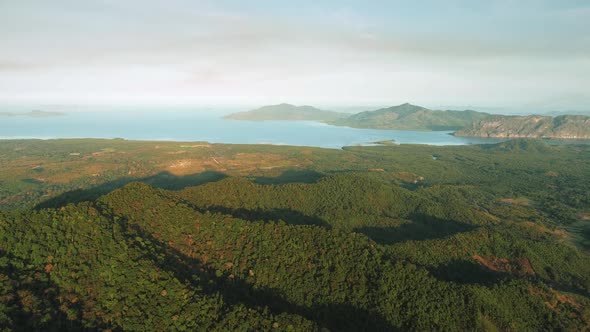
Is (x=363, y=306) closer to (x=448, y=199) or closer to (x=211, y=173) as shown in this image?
(x=448, y=199)

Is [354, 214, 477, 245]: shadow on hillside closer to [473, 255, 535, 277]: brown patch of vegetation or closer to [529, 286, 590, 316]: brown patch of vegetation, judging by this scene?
[473, 255, 535, 277]: brown patch of vegetation

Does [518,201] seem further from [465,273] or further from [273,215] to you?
[273,215]

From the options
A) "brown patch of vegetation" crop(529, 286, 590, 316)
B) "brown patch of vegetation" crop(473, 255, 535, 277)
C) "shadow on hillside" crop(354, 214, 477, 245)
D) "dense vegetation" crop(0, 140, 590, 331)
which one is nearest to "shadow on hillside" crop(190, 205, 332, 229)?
"dense vegetation" crop(0, 140, 590, 331)

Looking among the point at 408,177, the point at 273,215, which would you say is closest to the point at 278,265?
the point at 273,215

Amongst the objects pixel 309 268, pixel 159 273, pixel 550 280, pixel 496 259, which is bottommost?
pixel 550 280

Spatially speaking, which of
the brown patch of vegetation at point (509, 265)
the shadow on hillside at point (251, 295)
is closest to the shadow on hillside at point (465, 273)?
the brown patch of vegetation at point (509, 265)

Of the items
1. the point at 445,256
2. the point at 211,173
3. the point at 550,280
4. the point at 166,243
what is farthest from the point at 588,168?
the point at 166,243

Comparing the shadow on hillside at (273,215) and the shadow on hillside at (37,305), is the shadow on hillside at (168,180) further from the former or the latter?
the shadow on hillside at (37,305)
